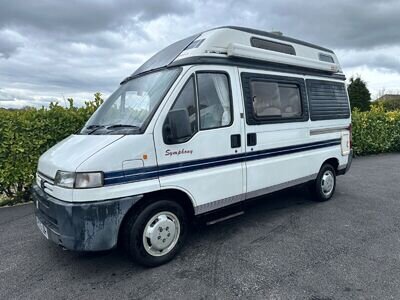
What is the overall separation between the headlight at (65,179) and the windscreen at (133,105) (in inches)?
24.9

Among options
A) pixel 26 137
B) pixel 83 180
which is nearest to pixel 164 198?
pixel 83 180

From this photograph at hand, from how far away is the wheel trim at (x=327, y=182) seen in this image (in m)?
5.61

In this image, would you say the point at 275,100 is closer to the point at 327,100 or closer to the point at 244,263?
the point at 327,100

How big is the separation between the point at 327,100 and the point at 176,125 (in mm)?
3510

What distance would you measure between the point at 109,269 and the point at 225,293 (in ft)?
4.41

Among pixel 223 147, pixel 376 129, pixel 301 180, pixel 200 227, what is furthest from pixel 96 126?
pixel 376 129

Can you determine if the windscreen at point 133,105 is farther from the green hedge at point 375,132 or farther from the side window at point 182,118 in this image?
the green hedge at point 375,132

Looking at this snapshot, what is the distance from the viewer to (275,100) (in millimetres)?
4531

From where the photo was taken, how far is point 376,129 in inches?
472

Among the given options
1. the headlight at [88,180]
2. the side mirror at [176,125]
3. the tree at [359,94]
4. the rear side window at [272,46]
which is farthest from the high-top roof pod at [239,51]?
the tree at [359,94]

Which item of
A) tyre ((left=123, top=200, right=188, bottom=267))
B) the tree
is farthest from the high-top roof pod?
the tree

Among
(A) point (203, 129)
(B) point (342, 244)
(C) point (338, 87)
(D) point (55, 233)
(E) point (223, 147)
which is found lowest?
(B) point (342, 244)

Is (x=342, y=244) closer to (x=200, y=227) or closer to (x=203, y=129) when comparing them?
(x=200, y=227)

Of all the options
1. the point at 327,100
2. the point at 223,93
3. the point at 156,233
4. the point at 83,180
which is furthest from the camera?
the point at 327,100
